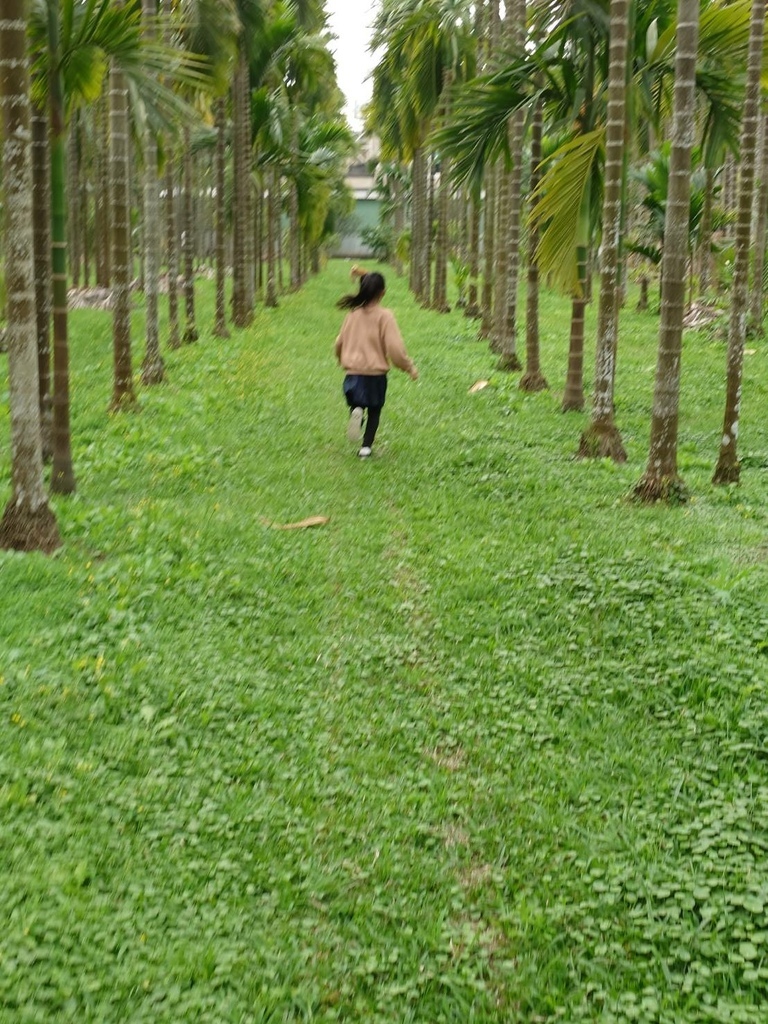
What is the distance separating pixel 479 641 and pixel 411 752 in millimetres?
1232

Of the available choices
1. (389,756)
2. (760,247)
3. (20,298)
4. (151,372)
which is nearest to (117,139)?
(151,372)

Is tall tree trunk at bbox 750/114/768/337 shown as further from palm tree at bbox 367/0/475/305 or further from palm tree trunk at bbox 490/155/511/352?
palm tree at bbox 367/0/475/305

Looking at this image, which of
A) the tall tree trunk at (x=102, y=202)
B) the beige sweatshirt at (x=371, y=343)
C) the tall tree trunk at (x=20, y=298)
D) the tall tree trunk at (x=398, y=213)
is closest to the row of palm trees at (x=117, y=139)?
the tall tree trunk at (x=20, y=298)

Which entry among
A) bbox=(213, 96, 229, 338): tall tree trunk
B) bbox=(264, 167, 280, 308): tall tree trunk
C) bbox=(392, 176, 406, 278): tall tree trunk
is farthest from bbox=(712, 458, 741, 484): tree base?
bbox=(392, 176, 406, 278): tall tree trunk

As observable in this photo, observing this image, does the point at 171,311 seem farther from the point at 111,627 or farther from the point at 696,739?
the point at 696,739

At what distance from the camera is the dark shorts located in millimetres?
10133

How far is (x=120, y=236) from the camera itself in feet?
37.9

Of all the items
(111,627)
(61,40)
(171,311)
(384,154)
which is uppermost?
(384,154)

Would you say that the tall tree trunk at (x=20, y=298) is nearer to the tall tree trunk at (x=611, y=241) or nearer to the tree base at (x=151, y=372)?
the tall tree trunk at (x=611, y=241)

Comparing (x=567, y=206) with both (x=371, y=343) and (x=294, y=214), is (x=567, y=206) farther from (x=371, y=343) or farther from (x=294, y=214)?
(x=294, y=214)

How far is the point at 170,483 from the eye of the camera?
943 cm

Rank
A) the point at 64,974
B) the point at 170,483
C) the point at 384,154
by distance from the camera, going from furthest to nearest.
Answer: the point at 384,154 < the point at 170,483 < the point at 64,974

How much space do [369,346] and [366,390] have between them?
16.7 inches

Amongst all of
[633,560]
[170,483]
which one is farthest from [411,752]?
[170,483]
